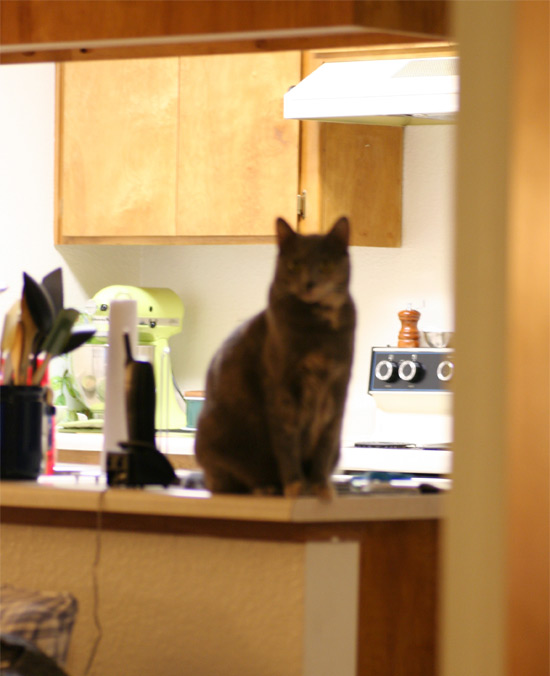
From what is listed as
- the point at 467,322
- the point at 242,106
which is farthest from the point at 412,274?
the point at 467,322

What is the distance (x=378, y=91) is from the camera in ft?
9.17

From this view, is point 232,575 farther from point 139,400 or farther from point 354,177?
point 354,177

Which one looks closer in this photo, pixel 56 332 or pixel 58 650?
pixel 58 650

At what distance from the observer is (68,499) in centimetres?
131

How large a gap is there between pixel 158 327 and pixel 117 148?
658 millimetres

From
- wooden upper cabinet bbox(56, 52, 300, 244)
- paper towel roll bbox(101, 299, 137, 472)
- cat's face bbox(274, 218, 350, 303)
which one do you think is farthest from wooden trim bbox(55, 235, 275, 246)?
cat's face bbox(274, 218, 350, 303)

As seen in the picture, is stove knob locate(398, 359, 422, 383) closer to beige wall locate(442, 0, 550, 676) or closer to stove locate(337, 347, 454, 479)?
stove locate(337, 347, 454, 479)

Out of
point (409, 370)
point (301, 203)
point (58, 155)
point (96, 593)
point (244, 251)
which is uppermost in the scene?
point (58, 155)

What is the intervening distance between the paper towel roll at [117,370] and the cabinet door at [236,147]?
183cm

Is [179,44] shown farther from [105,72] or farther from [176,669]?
[105,72]

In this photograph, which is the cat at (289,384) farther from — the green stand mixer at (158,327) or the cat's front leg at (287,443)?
the green stand mixer at (158,327)

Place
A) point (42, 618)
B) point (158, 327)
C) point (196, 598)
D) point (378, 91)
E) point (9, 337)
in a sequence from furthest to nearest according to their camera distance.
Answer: point (158, 327), point (378, 91), point (9, 337), point (196, 598), point (42, 618)

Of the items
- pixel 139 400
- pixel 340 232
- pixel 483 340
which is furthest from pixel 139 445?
pixel 483 340

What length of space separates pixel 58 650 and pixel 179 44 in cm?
90
